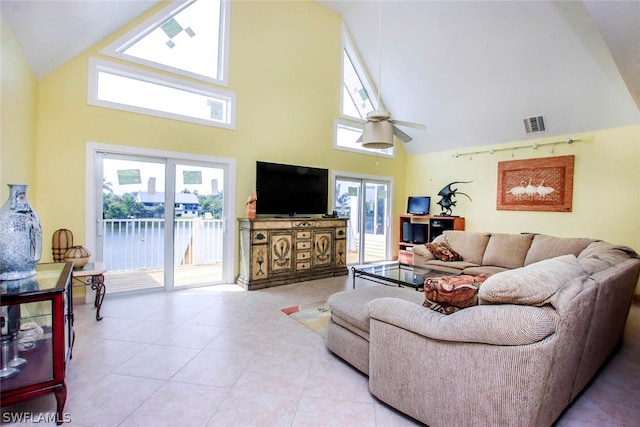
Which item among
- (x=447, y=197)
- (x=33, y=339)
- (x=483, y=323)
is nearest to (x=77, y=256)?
(x=33, y=339)

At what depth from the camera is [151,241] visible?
428 cm

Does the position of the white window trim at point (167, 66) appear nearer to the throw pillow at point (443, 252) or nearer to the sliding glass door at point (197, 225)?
the sliding glass door at point (197, 225)

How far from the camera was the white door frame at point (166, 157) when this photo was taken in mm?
3695

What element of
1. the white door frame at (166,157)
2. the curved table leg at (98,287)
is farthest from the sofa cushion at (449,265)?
the curved table leg at (98,287)

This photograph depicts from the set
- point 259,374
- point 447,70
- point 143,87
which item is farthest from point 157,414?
point 447,70

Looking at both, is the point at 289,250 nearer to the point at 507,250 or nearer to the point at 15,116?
the point at 507,250

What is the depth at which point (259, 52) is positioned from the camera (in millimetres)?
4867

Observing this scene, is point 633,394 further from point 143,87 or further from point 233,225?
point 143,87

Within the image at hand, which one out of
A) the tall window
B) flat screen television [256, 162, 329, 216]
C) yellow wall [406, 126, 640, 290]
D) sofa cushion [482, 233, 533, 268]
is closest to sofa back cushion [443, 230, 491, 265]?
sofa cushion [482, 233, 533, 268]

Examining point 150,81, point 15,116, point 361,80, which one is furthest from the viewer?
point 361,80

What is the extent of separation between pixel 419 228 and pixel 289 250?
3.09 m

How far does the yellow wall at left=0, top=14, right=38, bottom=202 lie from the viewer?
97.0 inches

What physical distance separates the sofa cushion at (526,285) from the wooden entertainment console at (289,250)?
3.37 m

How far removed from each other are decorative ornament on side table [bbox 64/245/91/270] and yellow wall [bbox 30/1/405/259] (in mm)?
369
